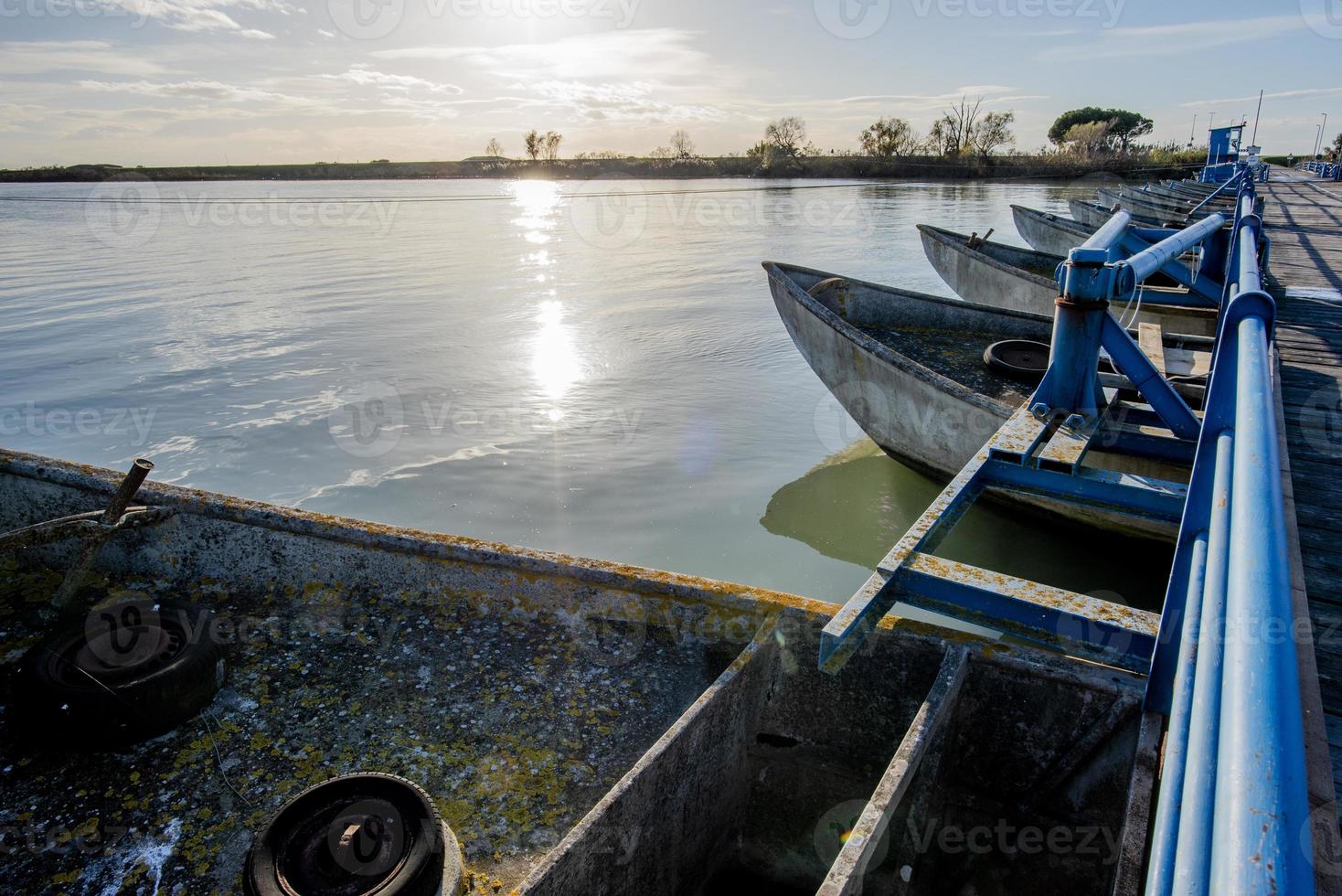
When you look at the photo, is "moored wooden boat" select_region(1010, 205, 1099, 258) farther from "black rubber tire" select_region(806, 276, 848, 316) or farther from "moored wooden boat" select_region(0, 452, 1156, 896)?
"moored wooden boat" select_region(0, 452, 1156, 896)

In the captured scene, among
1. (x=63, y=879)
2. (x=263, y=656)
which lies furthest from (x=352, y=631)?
(x=63, y=879)

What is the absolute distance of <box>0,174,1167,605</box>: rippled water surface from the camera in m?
7.31

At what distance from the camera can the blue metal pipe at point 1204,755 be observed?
1.06 meters

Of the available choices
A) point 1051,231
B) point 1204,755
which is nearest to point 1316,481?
point 1204,755

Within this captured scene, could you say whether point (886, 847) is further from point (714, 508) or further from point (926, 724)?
point (714, 508)

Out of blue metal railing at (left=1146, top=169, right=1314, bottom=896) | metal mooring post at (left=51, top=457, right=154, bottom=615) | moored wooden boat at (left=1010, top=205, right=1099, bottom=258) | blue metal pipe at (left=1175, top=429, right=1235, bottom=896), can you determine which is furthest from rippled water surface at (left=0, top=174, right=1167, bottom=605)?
blue metal pipe at (left=1175, top=429, right=1235, bottom=896)

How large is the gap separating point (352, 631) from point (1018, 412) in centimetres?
430

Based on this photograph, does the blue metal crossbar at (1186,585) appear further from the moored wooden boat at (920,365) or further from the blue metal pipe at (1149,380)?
the moored wooden boat at (920,365)

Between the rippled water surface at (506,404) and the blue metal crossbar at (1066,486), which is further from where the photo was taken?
the rippled water surface at (506,404)

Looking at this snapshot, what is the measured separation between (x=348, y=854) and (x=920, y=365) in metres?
6.37

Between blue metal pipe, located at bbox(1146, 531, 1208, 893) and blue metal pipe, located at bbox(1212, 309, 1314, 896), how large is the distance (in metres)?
0.27

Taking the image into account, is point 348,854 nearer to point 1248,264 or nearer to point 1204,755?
point 1204,755

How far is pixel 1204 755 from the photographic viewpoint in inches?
48.5

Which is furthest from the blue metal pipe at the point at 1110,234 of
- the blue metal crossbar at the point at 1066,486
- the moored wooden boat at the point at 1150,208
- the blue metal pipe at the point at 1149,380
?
the moored wooden boat at the point at 1150,208
